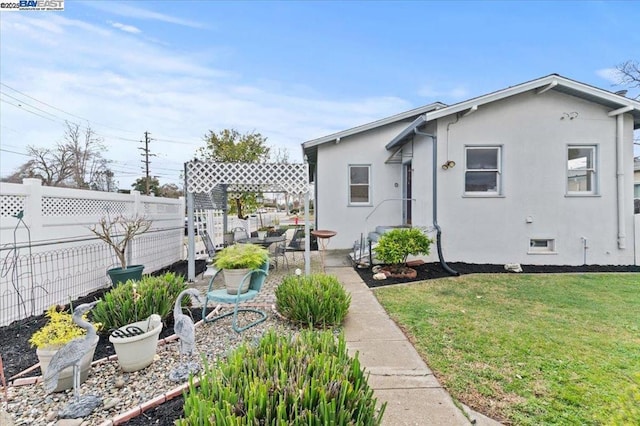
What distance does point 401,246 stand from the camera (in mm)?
6824

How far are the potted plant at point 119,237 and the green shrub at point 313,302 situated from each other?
128 inches

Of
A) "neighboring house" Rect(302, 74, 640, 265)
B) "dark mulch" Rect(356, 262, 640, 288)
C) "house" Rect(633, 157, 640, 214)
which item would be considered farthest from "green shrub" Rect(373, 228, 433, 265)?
"house" Rect(633, 157, 640, 214)

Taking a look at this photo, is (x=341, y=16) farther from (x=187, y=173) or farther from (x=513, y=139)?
(x=187, y=173)

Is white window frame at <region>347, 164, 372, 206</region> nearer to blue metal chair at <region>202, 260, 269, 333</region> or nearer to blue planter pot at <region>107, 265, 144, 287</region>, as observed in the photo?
blue metal chair at <region>202, 260, 269, 333</region>

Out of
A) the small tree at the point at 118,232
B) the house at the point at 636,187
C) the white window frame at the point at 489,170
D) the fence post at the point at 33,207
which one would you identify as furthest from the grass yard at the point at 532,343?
the fence post at the point at 33,207

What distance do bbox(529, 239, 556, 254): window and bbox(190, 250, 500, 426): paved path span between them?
213 inches

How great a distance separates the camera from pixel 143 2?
7984 millimetres

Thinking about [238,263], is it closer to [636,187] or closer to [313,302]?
[313,302]

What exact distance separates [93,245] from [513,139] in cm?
1010

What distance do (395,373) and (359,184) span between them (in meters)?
8.27

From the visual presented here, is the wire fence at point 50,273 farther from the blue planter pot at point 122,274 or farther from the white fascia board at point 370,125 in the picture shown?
the white fascia board at point 370,125

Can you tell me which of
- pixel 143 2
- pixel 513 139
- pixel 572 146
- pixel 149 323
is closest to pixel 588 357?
pixel 149 323

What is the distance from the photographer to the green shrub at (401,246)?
6805mm

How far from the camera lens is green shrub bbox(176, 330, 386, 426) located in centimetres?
151
